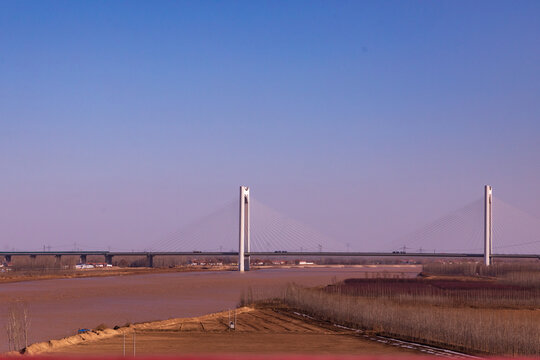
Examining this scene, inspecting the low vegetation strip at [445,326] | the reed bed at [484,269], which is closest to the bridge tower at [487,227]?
the reed bed at [484,269]

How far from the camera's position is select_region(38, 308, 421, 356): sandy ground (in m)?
21.4

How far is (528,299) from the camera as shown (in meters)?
43.7

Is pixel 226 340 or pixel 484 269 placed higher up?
pixel 226 340

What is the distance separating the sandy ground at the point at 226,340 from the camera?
21422 mm

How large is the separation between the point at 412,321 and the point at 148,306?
21773 millimetres

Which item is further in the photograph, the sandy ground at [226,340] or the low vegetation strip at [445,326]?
the low vegetation strip at [445,326]

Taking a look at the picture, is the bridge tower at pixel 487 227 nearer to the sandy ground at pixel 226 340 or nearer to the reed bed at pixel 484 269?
the reed bed at pixel 484 269

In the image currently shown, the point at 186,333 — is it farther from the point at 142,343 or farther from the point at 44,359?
the point at 44,359

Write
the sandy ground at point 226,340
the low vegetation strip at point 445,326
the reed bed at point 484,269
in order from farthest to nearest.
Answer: the reed bed at point 484,269 < the low vegetation strip at point 445,326 < the sandy ground at point 226,340

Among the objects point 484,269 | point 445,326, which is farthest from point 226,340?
point 484,269

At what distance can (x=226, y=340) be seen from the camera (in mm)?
24281

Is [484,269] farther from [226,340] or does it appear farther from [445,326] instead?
[226,340]

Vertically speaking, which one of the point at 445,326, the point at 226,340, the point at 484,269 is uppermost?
the point at 445,326

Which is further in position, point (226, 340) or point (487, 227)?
point (487, 227)
